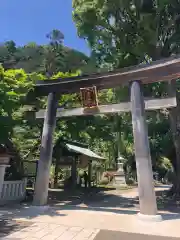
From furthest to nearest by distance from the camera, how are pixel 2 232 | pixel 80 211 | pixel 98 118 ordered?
pixel 98 118
pixel 80 211
pixel 2 232

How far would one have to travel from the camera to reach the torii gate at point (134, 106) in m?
7.66

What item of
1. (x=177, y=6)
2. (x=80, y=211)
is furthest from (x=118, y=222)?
(x=177, y=6)

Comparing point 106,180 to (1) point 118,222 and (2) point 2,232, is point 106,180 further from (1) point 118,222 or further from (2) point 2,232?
(2) point 2,232

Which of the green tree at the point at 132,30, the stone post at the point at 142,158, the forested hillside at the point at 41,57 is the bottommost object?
the stone post at the point at 142,158

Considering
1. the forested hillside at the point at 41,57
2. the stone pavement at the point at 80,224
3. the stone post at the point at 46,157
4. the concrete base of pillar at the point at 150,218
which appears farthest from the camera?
the forested hillside at the point at 41,57

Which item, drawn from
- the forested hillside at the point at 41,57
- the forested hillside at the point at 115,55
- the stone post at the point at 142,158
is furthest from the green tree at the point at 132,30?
the forested hillside at the point at 41,57

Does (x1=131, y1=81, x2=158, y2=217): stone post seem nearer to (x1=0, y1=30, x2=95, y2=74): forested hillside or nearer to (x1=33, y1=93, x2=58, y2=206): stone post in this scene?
(x1=33, y1=93, x2=58, y2=206): stone post

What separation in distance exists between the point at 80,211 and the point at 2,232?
364 cm

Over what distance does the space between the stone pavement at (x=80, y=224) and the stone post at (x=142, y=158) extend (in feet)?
1.87

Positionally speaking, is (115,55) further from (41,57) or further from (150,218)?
(41,57)

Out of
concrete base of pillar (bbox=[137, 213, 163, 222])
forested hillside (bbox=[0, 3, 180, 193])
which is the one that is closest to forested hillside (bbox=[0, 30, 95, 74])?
forested hillside (bbox=[0, 3, 180, 193])

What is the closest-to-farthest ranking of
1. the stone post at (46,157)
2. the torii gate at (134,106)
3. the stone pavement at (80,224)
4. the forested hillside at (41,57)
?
the stone pavement at (80,224) < the torii gate at (134,106) < the stone post at (46,157) < the forested hillside at (41,57)

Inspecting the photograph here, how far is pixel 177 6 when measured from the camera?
11.1 meters

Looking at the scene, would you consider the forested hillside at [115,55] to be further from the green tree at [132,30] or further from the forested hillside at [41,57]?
the forested hillside at [41,57]
